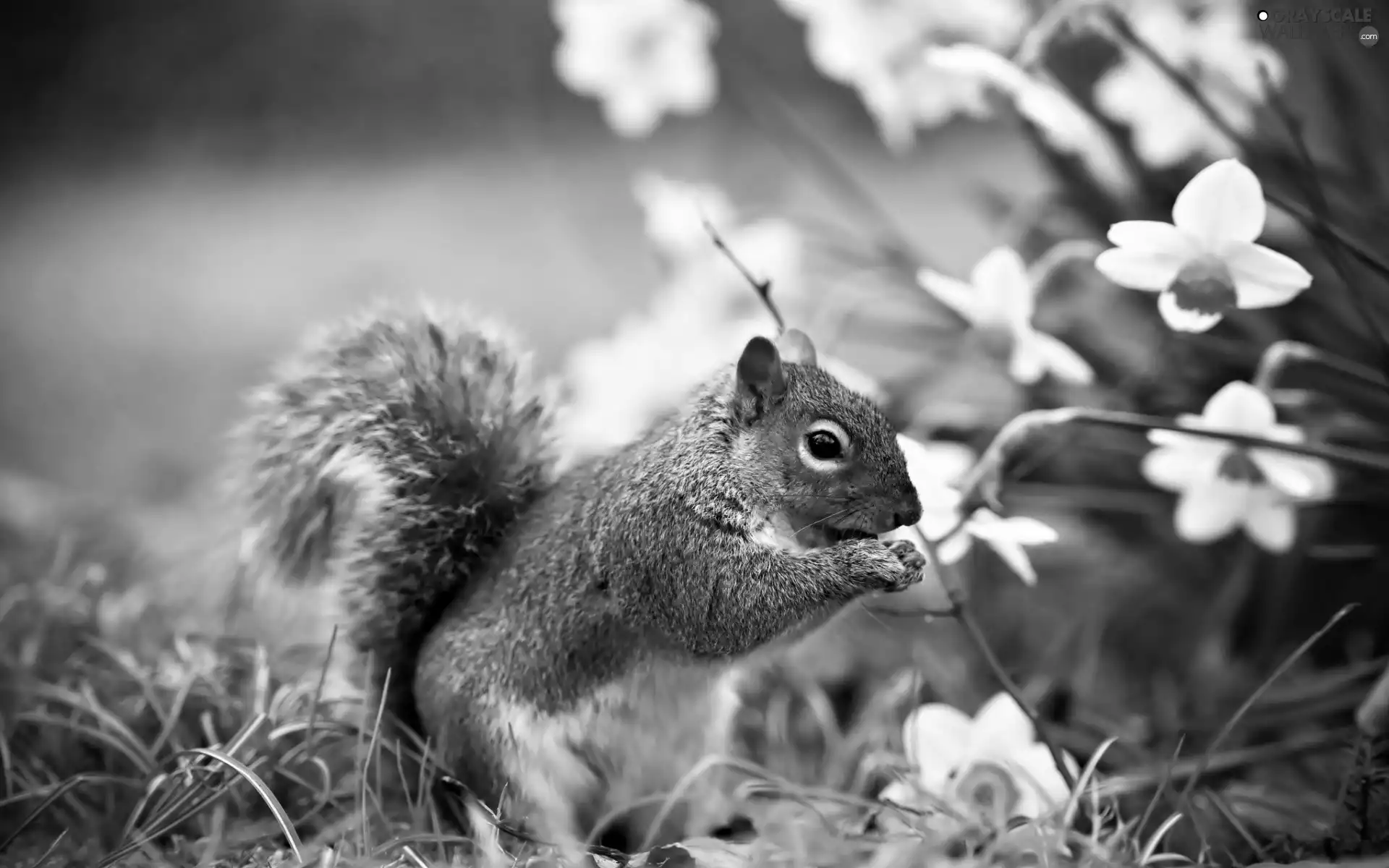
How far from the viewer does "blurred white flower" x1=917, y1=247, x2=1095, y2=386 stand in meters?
0.92

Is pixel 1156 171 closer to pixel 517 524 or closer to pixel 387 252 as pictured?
pixel 517 524

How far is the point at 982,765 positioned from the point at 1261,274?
0.47 m

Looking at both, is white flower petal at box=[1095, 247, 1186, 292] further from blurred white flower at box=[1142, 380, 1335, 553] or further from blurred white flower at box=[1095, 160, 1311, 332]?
blurred white flower at box=[1142, 380, 1335, 553]

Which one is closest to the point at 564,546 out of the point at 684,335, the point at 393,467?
the point at 393,467

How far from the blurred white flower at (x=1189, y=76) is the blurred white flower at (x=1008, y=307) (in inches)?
11.9

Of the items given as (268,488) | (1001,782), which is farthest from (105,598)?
(1001,782)

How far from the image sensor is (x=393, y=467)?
3.20 feet

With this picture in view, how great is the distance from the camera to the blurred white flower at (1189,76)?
1.06m

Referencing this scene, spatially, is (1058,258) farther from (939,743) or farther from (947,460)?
(939,743)

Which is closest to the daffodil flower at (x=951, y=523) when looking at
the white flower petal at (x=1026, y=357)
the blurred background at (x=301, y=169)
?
the white flower petal at (x=1026, y=357)

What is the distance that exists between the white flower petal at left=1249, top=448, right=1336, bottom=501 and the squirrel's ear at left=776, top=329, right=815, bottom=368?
384mm

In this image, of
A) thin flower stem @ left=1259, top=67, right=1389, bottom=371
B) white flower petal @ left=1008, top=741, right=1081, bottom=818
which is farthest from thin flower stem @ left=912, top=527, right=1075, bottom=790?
thin flower stem @ left=1259, top=67, right=1389, bottom=371

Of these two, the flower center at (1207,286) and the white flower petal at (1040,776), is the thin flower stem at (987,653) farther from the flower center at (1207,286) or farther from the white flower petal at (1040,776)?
the flower center at (1207,286)

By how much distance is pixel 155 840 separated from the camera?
928 millimetres
